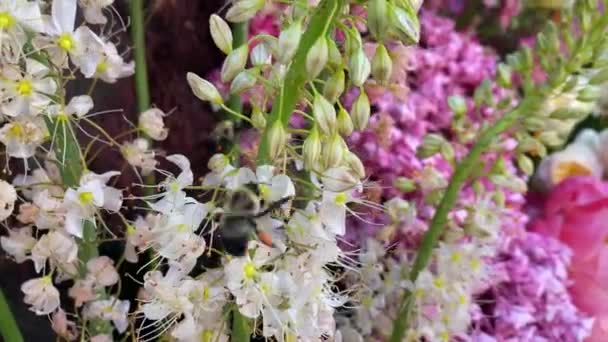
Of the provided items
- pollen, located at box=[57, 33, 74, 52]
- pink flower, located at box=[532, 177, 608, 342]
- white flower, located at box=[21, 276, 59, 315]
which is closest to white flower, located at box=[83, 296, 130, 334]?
white flower, located at box=[21, 276, 59, 315]

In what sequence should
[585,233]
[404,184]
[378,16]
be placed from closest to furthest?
[378,16], [404,184], [585,233]

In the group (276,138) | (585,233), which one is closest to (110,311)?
(276,138)

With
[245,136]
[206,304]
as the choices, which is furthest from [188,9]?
[206,304]

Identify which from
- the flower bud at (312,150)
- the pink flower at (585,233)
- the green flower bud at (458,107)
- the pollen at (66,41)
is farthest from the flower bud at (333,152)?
the pink flower at (585,233)

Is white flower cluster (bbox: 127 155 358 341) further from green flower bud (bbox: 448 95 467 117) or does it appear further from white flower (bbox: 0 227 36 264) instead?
green flower bud (bbox: 448 95 467 117)

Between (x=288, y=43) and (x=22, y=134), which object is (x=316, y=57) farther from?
(x=22, y=134)

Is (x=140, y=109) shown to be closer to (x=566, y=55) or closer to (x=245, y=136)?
(x=245, y=136)

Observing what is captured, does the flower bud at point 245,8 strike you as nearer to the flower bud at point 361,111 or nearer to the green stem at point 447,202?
the flower bud at point 361,111
